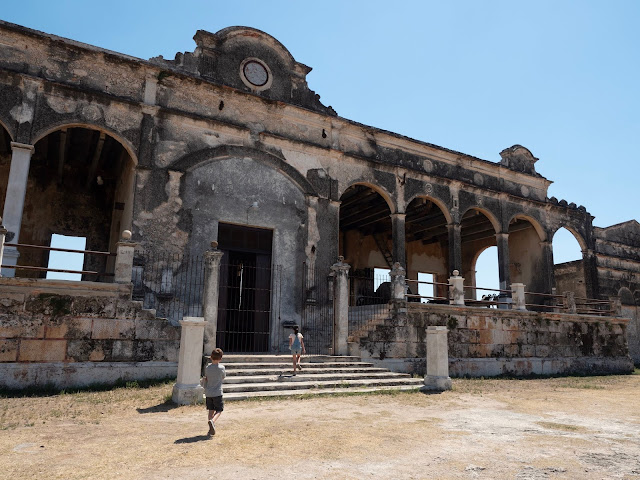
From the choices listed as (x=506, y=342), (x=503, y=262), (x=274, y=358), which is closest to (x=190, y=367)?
(x=274, y=358)

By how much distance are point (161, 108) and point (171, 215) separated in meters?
2.92

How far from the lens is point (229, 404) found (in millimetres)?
7965

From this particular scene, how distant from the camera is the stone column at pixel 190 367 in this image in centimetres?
780

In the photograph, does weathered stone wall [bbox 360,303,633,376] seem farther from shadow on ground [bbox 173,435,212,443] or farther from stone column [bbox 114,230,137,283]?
shadow on ground [bbox 173,435,212,443]

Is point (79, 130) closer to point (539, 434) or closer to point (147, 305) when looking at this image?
point (147, 305)

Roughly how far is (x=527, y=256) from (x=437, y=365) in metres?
12.3

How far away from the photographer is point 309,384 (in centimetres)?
938

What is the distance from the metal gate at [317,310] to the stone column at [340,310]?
3.97 ft

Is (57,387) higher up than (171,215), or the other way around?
(171,215)

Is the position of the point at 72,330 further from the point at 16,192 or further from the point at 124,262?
the point at 16,192

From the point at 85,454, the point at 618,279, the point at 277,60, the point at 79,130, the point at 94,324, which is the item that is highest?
the point at 277,60

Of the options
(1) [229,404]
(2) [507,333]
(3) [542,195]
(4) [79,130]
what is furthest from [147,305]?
(3) [542,195]

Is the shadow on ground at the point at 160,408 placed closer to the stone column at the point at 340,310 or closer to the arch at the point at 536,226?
the stone column at the point at 340,310

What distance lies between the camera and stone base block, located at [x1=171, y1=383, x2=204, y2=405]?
7.75 m
